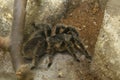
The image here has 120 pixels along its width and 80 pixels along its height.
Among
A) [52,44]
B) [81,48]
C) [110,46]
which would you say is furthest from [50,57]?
[110,46]

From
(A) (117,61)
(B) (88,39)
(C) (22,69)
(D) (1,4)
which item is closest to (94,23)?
(B) (88,39)

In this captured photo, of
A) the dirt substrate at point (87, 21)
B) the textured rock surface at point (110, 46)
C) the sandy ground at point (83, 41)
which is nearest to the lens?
the textured rock surface at point (110, 46)

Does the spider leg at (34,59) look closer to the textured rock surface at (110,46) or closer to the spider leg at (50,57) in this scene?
the spider leg at (50,57)

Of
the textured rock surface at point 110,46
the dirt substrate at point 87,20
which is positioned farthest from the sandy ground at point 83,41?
the textured rock surface at point 110,46

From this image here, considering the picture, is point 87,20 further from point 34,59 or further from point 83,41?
point 34,59

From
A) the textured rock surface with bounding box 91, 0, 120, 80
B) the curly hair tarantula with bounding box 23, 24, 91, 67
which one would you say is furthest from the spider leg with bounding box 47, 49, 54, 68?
the textured rock surface with bounding box 91, 0, 120, 80

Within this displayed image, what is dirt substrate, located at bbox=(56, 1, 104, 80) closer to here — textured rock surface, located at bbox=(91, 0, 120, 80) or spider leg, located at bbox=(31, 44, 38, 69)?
textured rock surface, located at bbox=(91, 0, 120, 80)
